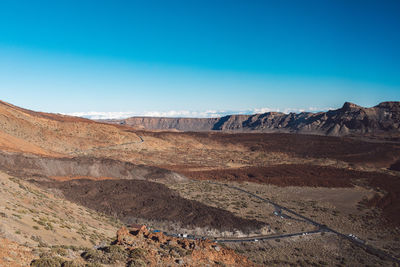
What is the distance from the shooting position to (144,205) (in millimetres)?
25906

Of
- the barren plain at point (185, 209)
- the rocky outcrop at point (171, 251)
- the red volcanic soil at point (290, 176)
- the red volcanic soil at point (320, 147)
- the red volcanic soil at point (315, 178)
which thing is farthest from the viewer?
the red volcanic soil at point (320, 147)

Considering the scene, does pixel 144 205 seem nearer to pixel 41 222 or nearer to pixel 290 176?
pixel 41 222

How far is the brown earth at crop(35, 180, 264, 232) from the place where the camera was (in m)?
22.5

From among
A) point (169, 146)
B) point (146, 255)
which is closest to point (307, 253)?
point (146, 255)

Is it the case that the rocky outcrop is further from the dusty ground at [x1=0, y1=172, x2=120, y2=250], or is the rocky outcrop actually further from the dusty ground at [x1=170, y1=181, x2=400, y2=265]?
the dusty ground at [x1=170, y1=181, x2=400, y2=265]

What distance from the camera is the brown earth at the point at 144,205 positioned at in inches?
888

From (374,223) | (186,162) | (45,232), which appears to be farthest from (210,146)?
(45,232)

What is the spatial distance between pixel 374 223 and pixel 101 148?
5423 cm

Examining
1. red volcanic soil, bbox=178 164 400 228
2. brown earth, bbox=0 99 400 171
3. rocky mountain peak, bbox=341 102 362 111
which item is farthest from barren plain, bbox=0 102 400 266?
rocky mountain peak, bbox=341 102 362 111

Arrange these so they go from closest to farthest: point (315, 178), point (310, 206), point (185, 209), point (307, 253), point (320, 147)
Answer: point (307, 253) → point (185, 209) → point (310, 206) → point (315, 178) → point (320, 147)

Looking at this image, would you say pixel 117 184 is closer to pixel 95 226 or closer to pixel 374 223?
pixel 95 226

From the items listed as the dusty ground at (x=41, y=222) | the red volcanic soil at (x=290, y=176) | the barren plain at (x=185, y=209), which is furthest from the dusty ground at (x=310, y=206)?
the dusty ground at (x=41, y=222)

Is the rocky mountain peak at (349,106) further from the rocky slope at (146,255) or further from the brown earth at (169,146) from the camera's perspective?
the rocky slope at (146,255)

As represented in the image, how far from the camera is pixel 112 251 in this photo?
11.8 meters
